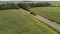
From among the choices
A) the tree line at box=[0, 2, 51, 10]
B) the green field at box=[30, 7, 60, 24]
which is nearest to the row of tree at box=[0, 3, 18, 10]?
the tree line at box=[0, 2, 51, 10]

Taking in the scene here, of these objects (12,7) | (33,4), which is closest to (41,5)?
(33,4)

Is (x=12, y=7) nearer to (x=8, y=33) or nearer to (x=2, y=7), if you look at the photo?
(x=2, y=7)

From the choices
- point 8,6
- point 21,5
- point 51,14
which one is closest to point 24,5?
point 21,5

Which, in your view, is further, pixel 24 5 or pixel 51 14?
pixel 24 5

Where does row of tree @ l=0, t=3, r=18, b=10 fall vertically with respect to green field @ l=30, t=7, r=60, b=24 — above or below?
below

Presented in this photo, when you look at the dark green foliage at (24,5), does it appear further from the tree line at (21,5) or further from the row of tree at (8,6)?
the row of tree at (8,6)

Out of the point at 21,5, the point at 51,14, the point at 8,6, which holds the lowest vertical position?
the point at 21,5

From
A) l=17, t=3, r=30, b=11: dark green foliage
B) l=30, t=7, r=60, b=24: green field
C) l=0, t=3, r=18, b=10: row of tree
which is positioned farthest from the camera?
l=17, t=3, r=30, b=11: dark green foliage

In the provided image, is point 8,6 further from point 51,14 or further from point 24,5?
point 51,14

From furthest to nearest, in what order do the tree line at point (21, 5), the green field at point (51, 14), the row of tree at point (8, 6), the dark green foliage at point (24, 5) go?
the dark green foliage at point (24, 5) < the tree line at point (21, 5) < the row of tree at point (8, 6) < the green field at point (51, 14)

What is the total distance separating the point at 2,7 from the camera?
14758 mm

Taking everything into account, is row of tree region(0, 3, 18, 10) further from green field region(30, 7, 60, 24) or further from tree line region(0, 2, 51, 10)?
green field region(30, 7, 60, 24)

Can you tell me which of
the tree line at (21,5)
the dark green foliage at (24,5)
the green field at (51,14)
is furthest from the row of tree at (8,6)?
the green field at (51,14)

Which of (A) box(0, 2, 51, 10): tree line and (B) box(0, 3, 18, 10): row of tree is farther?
(A) box(0, 2, 51, 10): tree line
